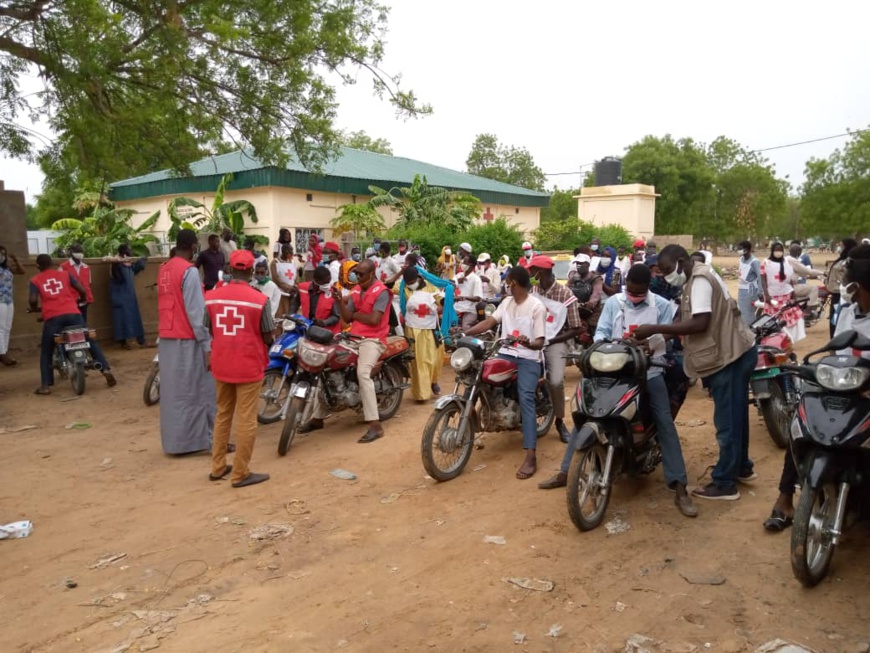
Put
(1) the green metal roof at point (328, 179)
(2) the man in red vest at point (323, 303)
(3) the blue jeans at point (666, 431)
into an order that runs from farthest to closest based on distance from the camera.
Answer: (1) the green metal roof at point (328, 179) < (2) the man in red vest at point (323, 303) < (3) the blue jeans at point (666, 431)

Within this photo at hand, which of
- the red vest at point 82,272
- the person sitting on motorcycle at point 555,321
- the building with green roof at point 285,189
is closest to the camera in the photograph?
the person sitting on motorcycle at point 555,321

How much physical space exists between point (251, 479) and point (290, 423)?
31.7 inches

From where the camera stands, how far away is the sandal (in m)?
4.27

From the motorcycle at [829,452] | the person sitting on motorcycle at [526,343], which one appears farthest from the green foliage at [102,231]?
the motorcycle at [829,452]

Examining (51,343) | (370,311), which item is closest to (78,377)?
(51,343)

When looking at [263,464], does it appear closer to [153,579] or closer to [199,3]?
[153,579]

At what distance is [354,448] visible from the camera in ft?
21.9

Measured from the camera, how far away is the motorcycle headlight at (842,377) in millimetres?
3582

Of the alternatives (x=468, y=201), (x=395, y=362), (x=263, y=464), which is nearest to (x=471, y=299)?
(x=395, y=362)

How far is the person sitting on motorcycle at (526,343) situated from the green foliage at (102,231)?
15.0 meters

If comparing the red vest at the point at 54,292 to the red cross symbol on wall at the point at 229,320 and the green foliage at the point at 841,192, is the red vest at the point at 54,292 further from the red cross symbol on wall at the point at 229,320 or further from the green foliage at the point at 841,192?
the green foliage at the point at 841,192

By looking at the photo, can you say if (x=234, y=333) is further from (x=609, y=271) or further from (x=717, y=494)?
(x=609, y=271)

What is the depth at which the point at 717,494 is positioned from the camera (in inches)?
192

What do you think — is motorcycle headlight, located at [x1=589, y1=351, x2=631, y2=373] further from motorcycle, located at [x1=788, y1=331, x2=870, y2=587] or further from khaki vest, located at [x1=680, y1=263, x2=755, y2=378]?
motorcycle, located at [x1=788, y1=331, x2=870, y2=587]
